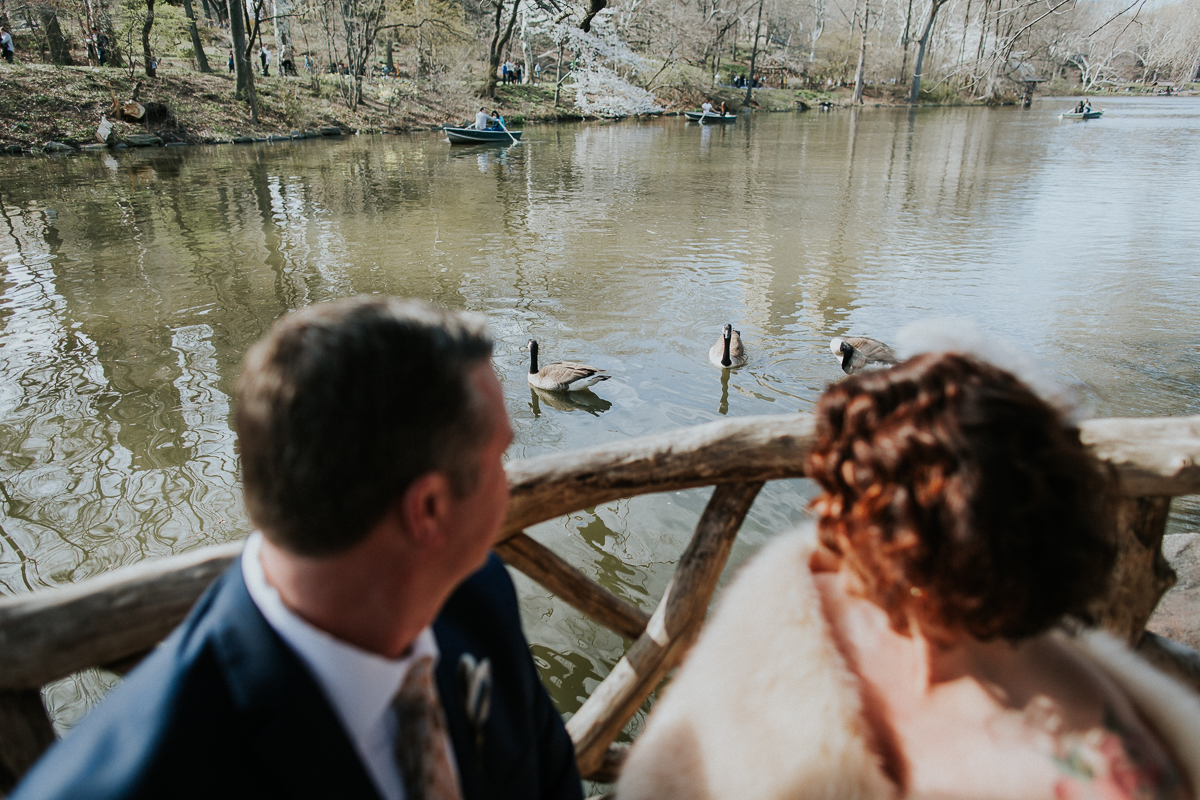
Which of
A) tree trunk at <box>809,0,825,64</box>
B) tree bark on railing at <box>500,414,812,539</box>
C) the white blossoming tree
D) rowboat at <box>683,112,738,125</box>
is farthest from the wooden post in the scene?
tree trunk at <box>809,0,825,64</box>

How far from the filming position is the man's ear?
3.05 ft

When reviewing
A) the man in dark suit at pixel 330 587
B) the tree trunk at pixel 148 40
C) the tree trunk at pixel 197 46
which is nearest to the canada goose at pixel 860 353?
the man in dark suit at pixel 330 587

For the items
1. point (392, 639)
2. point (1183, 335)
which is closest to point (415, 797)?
point (392, 639)

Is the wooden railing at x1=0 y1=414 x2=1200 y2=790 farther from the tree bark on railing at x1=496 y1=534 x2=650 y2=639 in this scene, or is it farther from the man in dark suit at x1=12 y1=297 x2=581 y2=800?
the man in dark suit at x1=12 y1=297 x2=581 y2=800

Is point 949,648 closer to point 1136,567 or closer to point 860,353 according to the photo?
point 1136,567

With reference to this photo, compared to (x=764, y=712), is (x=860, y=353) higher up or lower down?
lower down

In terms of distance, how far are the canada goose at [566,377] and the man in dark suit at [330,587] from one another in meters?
5.79

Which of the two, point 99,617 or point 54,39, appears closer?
point 99,617

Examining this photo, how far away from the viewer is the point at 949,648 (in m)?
1.05

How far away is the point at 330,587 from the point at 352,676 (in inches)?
5.1

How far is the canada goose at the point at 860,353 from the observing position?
7.54 meters

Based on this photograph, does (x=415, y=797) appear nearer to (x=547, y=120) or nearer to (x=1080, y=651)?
(x=1080, y=651)

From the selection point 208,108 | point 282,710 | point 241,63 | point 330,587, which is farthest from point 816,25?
point 282,710

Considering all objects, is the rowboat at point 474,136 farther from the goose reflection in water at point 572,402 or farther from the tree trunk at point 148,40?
the goose reflection in water at point 572,402
